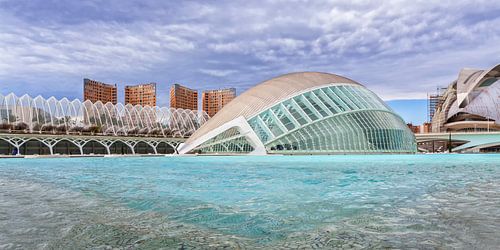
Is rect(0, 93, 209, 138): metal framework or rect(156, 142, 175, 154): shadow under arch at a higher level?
rect(0, 93, 209, 138): metal framework

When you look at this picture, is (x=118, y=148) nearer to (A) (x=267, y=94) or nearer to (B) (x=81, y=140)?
(B) (x=81, y=140)

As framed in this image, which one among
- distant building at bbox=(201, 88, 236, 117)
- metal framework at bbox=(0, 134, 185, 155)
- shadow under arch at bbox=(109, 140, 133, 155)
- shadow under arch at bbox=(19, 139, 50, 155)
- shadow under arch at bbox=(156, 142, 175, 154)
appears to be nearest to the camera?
metal framework at bbox=(0, 134, 185, 155)

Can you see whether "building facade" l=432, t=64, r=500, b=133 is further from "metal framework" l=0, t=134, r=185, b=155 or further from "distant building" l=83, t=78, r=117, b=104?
"distant building" l=83, t=78, r=117, b=104

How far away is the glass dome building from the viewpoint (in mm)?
38938

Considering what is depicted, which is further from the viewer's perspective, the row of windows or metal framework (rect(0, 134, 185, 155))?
metal framework (rect(0, 134, 185, 155))

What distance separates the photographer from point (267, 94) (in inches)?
1780

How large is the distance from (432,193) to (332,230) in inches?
197

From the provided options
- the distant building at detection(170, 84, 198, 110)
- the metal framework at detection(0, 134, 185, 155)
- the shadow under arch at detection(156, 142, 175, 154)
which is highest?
the distant building at detection(170, 84, 198, 110)

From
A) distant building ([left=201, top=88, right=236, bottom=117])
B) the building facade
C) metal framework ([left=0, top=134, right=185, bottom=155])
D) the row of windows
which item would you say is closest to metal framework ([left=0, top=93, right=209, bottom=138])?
metal framework ([left=0, top=134, right=185, bottom=155])

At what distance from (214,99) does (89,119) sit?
74.1 meters

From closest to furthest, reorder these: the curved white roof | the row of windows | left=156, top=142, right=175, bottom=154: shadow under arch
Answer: the row of windows < the curved white roof < left=156, top=142, right=175, bottom=154: shadow under arch

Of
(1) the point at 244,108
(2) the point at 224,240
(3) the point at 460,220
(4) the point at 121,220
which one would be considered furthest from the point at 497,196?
(1) the point at 244,108

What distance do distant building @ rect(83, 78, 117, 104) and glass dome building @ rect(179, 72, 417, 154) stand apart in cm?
7272

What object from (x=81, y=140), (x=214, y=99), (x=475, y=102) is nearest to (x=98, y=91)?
(x=214, y=99)
